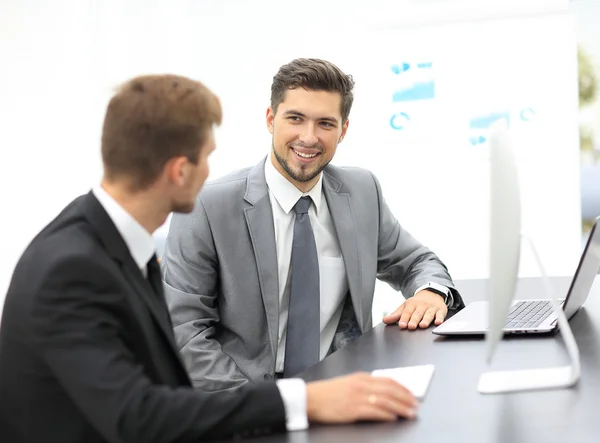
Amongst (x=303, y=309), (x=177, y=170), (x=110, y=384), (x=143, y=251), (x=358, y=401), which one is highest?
(x=177, y=170)

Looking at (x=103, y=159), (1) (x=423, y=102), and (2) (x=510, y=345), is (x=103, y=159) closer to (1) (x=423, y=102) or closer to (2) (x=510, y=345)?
(2) (x=510, y=345)

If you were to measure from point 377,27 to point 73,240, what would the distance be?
14.1 feet

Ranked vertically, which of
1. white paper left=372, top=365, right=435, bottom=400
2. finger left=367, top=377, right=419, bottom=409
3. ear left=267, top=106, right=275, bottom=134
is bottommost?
white paper left=372, top=365, right=435, bottom=400

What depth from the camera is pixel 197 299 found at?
2.25 metres

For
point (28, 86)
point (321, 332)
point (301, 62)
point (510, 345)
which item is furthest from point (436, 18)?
point (510, 345)

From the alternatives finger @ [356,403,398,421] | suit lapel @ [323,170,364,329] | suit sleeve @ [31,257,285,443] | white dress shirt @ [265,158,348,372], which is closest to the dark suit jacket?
suit sleeve @ [31,257,285,443]

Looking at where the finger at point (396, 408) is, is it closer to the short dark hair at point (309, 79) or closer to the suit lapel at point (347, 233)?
the suit lapel at point (347, 233)

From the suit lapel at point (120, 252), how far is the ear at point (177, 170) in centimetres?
12

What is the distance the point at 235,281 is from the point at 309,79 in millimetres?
658

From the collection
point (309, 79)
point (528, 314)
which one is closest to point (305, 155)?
A: point (309, 79)

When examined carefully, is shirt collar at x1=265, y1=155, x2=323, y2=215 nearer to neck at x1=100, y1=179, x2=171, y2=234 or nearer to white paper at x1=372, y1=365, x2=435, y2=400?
white paper at x1=372, y1=365, x2=435, y2=400

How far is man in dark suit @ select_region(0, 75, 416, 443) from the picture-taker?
3.81ft

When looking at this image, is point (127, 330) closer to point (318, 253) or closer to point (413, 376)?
point (413, 376)

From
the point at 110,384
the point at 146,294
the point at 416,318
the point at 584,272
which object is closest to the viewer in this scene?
the point at 110,384
